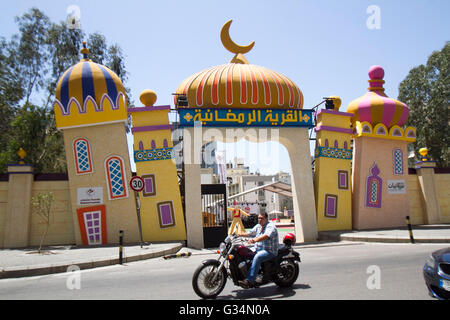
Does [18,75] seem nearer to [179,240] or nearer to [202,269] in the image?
[179,240]

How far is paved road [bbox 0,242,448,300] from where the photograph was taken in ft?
20.1

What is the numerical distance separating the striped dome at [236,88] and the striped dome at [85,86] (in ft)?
9.80

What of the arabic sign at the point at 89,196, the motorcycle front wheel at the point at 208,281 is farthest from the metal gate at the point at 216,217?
the motorcycle front wheel at the point at 208,281

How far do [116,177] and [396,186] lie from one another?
12724mm

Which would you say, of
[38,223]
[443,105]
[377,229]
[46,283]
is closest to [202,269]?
[46,283]

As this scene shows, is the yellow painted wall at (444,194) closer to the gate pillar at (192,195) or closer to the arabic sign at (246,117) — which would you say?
the arabic sign at (246,117)

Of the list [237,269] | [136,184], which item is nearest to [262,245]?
[237,269]

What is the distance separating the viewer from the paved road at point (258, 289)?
6.12 metres

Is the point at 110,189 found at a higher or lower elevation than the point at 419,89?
lower

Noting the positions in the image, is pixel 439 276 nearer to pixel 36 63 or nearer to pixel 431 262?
pixel 431 262

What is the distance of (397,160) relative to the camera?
18.1m

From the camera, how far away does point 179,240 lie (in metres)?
14.9

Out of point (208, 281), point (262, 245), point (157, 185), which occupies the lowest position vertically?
point (208, 281)

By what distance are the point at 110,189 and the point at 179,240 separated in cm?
334
